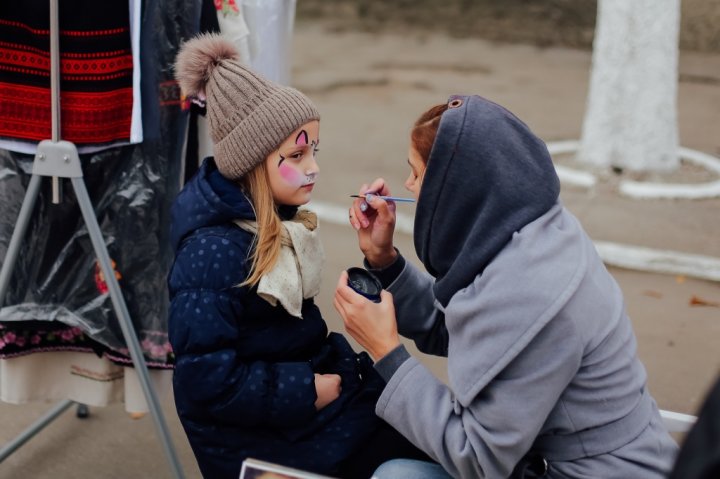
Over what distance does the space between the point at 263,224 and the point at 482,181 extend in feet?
1.71

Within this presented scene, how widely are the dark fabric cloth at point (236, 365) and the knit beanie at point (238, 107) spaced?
0.26 ft

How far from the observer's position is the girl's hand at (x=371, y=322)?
1927mm

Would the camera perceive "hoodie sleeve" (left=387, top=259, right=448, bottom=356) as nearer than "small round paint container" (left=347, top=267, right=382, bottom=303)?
No

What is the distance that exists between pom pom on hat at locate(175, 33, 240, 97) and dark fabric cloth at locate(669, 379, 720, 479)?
1340 mm

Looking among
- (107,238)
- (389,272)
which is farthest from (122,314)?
(389,272)

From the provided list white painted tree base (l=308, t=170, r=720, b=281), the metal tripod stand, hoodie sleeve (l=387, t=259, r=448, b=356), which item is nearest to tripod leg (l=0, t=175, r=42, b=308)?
the metal tripod stand

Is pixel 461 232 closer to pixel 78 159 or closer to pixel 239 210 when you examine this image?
pixel 239 210

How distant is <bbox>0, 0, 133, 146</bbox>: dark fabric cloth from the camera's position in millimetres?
2295

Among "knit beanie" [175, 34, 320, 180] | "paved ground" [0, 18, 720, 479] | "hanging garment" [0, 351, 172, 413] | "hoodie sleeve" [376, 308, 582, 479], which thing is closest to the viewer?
"hoodie sleeve" [376, 308, 582, 479]

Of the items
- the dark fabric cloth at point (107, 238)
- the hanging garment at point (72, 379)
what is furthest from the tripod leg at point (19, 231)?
the hanging garment at point (72, 379)

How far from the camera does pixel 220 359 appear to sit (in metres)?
1.96

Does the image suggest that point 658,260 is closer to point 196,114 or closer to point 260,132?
point 196,114

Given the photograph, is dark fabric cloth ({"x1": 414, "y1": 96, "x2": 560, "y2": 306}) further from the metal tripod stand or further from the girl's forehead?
the metal tripod stand

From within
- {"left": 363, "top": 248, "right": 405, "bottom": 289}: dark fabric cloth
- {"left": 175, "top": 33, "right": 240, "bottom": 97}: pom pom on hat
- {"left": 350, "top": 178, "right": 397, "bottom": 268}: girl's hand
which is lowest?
{"left": 363, "top": 248, "right": 405, "bottom": 289}: dark fabric cloth
